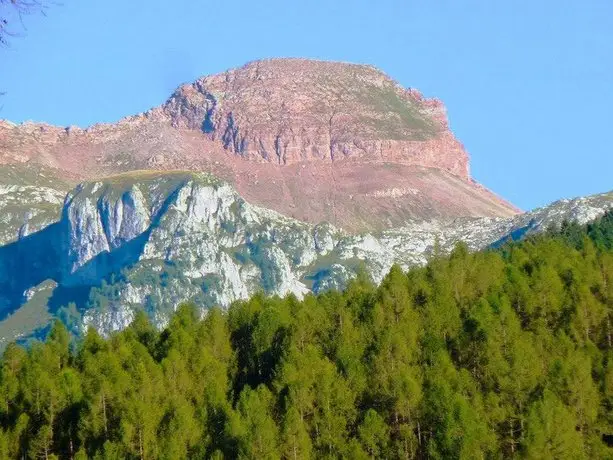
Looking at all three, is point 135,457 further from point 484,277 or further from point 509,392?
point 484,277

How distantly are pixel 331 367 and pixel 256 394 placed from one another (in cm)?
996

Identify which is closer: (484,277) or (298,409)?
(298,409)

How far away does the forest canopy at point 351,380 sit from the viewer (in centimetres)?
11688

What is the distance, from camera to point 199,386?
13488cm

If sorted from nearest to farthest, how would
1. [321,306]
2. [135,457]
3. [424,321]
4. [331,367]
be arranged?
[135,457], [331,367], [424,321], [321,306]

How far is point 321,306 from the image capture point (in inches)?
6117

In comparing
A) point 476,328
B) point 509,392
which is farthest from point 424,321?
point 509,392

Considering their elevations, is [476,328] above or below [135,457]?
above

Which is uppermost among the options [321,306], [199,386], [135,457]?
[321,306]

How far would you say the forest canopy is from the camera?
11688 centimetres

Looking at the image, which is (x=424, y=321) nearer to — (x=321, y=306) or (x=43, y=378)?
(x=321, y=306)

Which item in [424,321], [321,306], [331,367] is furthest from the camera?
[321,306]

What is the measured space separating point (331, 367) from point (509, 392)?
17406mm

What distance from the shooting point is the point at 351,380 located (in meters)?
129
